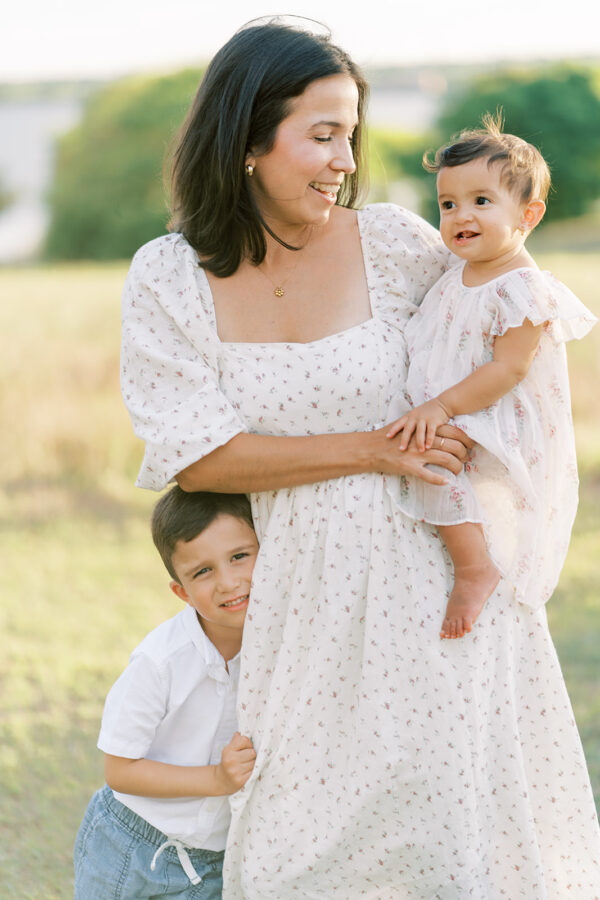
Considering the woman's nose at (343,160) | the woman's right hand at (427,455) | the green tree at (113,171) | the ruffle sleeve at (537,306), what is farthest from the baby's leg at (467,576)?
the green tree at (113,171)

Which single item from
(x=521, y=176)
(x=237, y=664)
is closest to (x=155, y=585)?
(x=237, y=664)

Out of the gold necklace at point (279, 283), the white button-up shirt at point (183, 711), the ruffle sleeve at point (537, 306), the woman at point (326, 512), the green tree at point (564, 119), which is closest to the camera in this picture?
the ruffle sleeve at point (537, 306)

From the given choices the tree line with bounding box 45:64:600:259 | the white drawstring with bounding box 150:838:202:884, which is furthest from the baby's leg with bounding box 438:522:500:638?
the tree line with bounding box 45:64:600:259

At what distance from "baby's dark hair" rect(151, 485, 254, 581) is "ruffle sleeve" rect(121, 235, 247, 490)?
0.46 feet

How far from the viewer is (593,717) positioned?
4004 millimetres

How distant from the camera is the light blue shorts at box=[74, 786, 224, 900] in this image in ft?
8.60

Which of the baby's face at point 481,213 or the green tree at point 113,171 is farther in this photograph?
the green tree at point 113,171

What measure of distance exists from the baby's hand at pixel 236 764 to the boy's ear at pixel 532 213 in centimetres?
133

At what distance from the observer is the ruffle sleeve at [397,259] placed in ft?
7.84

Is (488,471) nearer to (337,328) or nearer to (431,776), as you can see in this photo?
(337,328)

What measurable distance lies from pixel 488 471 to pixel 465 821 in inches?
30.0

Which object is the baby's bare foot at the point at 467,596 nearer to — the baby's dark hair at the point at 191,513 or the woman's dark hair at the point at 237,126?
the baby's dark hair at the point at 191,513

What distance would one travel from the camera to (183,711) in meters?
2.60

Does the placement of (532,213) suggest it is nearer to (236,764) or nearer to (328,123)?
(328,123)
